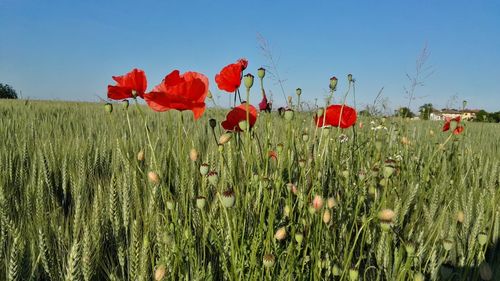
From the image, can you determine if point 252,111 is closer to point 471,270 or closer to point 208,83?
point 208,83

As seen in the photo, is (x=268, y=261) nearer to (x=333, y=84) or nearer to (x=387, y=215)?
(x=387, y=215)

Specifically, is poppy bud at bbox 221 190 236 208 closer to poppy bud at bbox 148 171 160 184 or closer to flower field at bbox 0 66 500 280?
flower field at bbox 0 66 500 280

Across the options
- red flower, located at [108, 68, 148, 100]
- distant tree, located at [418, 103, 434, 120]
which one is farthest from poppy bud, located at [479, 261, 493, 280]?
distant tree, located at [418, 103, 434, 120]

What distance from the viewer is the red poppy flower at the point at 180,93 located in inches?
40.1

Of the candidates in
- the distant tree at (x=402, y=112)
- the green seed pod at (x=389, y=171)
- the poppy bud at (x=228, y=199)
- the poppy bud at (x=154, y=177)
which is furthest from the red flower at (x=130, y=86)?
the distant tree at (x=402, y=112)

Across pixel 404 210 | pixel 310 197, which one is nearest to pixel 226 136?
pixel 310 197

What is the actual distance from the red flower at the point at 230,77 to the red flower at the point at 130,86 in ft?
0.72

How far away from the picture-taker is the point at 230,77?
1.08 m

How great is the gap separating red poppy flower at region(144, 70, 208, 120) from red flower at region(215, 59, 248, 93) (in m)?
0.04

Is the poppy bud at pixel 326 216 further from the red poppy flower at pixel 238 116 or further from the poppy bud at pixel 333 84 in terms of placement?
the poppy bud at pixel 333 84

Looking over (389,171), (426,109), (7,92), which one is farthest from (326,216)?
(7,92)

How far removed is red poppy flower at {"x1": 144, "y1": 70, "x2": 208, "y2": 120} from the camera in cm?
102

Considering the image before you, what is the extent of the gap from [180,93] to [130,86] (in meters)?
0.19

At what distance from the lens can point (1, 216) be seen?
3.20 feet
